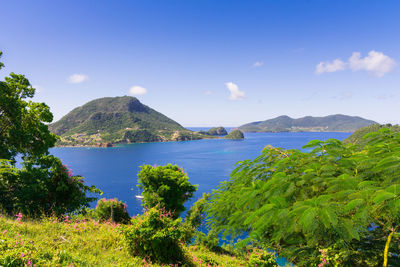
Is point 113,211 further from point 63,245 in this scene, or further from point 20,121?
point 63,245

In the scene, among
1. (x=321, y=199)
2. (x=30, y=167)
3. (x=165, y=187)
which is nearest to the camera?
(x=321, y=199)

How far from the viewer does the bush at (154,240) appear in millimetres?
6996

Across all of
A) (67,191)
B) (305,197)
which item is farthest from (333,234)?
(67,191)

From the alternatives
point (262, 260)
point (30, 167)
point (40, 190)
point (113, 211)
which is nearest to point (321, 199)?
point (262, 260)

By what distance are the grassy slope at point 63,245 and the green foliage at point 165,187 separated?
17100 millimetres

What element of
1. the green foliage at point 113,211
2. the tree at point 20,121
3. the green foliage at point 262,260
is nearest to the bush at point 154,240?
the green foliage at point 262,260

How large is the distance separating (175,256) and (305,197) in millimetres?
5613

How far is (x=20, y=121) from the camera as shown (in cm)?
1512

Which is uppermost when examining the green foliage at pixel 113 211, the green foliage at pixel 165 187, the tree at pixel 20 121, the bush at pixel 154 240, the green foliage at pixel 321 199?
the tree at pixel 20 121

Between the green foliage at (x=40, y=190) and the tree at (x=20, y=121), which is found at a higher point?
the tree at (x=20, y=121)

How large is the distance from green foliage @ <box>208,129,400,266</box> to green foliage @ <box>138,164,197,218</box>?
20200mm

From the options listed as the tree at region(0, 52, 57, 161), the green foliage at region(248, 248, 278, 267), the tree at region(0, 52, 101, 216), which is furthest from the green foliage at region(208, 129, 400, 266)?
the tree at region(0, 52, 57, 161)

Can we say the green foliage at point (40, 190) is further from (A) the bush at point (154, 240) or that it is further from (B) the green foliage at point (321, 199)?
(B) the green foliage at point (321, 199)

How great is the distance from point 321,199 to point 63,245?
24.2ft
